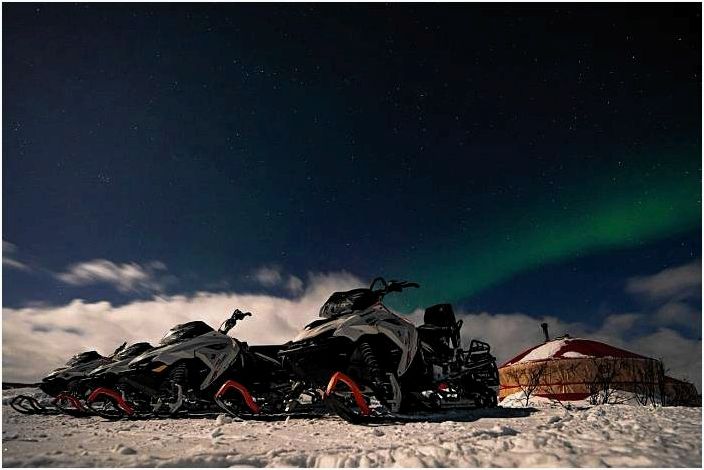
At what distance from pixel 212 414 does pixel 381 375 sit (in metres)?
3.14

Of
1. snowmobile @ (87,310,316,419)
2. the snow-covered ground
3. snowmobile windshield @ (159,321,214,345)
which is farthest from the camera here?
snowmobile windshield @ (159,321,214,345)

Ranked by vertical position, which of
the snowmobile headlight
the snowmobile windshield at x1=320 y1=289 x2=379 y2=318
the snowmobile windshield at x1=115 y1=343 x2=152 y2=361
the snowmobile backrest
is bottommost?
the snowmobile headlight

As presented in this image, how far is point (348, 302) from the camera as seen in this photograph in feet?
→ 17.8

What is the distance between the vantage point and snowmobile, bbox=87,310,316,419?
20.0 ft

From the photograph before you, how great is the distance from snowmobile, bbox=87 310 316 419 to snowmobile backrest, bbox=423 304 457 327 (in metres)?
3.27

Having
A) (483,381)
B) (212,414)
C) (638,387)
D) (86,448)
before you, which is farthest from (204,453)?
(638,387)

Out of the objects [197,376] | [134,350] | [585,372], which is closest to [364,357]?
[197,376]

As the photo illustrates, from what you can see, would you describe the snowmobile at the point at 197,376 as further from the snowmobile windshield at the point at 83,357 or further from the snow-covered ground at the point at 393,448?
the snowmobile windshield at the point at 83,357

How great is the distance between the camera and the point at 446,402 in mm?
6898

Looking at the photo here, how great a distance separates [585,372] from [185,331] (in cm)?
1869

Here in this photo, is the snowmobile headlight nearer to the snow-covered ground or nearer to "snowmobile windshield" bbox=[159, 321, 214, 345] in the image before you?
"snowmobile windshield" bbox=[159, 321, 214, 345]

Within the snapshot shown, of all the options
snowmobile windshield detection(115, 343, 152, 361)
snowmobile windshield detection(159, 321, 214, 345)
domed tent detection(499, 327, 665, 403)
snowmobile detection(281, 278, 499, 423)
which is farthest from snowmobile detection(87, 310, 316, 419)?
domed tent detection(499, 327, 665, 403)

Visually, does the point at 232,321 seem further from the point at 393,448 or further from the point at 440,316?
the point at 393,448

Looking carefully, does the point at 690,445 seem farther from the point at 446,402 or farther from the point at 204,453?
the point at 446,402
